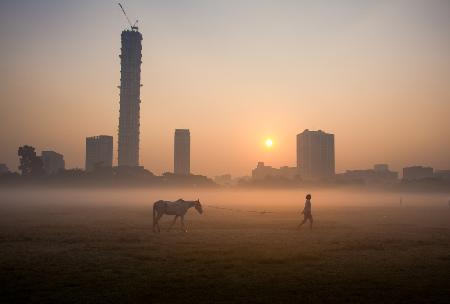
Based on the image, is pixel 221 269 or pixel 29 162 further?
pixel 29 162

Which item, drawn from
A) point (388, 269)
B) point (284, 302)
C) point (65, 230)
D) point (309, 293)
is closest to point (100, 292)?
point (284, 302)

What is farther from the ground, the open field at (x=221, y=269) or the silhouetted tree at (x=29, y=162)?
the silhouetted tree at (x=29, y=162)

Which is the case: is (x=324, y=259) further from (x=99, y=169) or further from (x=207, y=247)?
(x=99, y=169)

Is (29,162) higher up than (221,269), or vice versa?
(29,162)

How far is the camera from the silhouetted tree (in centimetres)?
15212

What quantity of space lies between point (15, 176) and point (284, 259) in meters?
158

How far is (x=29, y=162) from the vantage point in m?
154

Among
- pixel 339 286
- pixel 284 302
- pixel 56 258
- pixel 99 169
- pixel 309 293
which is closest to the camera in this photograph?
pixel 284 302

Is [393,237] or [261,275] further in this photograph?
[393,237]

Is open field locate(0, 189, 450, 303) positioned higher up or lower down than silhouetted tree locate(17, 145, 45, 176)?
lower down

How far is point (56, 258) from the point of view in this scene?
51.9 feet

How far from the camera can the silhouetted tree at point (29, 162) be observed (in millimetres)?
152125

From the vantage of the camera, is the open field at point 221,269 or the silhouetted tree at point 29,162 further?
the silhouetted tree at point 29,162

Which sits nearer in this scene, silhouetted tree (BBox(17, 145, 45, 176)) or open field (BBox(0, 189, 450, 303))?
open field (BBox(0, 189, 450, 303))
